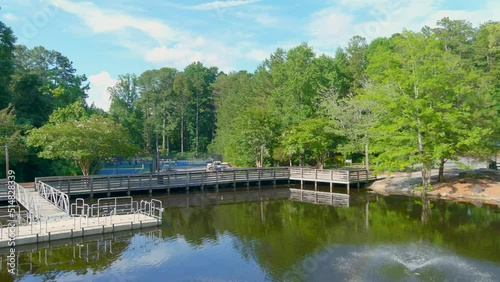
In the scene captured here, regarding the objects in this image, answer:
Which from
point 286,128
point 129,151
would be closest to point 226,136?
point 286,128

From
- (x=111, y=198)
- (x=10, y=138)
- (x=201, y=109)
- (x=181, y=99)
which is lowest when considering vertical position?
(x=111, y=198)

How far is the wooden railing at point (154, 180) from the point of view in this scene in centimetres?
2758

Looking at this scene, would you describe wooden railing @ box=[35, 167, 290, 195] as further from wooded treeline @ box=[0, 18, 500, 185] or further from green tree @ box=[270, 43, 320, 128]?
green tree @ box=[270, 43, 320, 128]

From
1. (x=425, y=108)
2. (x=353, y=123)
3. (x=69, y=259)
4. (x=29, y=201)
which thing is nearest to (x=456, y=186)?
(x=425, y=108)

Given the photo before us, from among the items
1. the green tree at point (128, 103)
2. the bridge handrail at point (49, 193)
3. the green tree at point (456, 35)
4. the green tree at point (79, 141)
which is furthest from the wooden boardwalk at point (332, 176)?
the green tree at point (456, 35)

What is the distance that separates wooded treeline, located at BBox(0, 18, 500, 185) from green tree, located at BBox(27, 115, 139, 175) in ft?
0.92

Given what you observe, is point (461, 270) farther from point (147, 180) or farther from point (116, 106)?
point (116, 106)

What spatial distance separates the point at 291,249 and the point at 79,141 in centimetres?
1945

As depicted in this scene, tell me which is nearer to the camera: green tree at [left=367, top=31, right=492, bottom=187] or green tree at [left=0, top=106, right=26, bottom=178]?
green tree at [left=0, top=106, right=26, bottom=178]

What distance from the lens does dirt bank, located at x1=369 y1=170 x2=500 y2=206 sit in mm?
27641

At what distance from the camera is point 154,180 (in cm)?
3108

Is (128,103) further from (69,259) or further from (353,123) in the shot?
(69,259)

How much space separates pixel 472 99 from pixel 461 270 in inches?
805

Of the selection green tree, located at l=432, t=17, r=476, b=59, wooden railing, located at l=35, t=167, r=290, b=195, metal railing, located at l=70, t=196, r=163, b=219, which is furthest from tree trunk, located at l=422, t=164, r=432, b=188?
green tree, located at l=432, t=17, r=476, b=59
